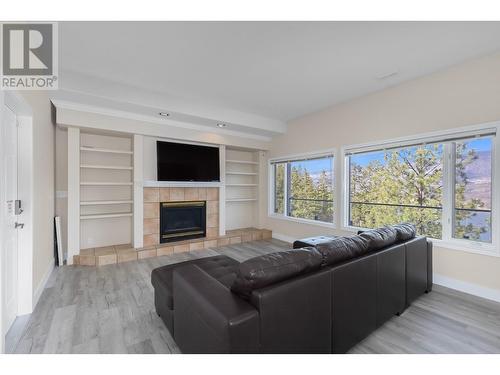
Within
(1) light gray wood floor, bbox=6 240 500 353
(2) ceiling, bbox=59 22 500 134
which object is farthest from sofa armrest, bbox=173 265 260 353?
(2) ceiling, bbox=59 22 500 134

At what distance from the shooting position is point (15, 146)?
225 centimetres

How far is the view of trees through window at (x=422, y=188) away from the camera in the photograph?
2710mm

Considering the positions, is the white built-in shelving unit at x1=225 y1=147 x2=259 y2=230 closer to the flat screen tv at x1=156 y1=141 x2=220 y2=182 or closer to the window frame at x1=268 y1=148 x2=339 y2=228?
the window frame at x1=268 y1=148 x2=339 y2=228

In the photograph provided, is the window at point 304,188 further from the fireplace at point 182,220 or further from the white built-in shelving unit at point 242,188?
the fireplace at point 182,220

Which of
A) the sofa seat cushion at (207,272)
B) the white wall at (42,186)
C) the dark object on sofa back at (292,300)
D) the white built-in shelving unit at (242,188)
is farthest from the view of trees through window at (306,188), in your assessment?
the white wall at (42,186)

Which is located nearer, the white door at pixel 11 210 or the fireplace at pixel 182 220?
the white door at pixel 11 210

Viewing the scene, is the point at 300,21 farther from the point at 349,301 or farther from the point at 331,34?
the point at 349,301

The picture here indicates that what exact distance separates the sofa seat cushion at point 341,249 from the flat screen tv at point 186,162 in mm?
3439

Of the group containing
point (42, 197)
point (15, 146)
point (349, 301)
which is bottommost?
point (349, 301)

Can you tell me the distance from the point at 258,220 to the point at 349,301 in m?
4.33

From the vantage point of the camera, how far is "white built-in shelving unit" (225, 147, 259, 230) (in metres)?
5.75
